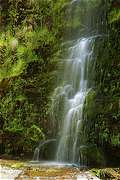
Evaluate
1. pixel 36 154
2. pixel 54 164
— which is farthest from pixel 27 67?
pixel 54 164

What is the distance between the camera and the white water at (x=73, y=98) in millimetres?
9133

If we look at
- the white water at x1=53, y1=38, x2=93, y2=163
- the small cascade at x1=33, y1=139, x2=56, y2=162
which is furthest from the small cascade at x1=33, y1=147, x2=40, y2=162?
the white water at x1=53, y1=38, x2=93, y2=163

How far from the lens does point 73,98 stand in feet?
31.9

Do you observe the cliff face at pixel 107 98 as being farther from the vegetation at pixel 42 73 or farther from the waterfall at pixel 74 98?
the waterfall at pixel 74 98

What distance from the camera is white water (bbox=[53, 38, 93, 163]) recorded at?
360 inches

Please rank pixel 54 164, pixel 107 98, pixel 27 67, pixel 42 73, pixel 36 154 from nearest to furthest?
pixel 54 164, pixel 107 98, pixel 36 154, pixel 42 73, pixel 27 67

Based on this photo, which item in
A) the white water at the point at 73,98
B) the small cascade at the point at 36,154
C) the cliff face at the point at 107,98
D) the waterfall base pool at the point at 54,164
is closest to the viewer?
the waterfall base pool at the point at 54,164

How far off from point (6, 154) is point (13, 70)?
243 centimetres

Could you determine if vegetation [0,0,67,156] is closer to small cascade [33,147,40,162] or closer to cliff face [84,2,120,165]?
small cascade [33,147,40,162]

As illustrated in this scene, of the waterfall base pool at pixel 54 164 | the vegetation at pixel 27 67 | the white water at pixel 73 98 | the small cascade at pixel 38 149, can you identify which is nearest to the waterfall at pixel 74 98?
the white water at pixel 73 98

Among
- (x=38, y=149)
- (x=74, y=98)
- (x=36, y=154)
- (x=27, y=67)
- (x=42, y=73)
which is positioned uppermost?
(x=27, y=67)

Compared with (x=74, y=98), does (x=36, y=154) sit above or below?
below

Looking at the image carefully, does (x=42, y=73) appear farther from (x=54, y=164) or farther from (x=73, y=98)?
(x=54, y=164)

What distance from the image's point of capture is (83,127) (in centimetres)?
911
